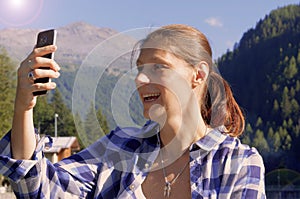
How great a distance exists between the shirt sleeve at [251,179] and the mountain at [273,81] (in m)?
78.6

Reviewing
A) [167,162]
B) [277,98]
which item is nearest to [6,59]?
[167,162]

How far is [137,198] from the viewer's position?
2.13 metres

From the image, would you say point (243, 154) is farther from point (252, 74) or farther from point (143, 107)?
point (252, 74)

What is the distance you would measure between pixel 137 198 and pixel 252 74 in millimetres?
122479

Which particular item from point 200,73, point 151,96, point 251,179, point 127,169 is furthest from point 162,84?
point 251,179

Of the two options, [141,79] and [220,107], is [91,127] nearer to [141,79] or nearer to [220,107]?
[141,79]

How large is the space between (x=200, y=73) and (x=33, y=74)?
799 mm

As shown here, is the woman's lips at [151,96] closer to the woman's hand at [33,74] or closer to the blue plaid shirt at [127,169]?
the blue plaid shirt at [127,169]

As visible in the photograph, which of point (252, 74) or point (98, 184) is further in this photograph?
point (252, 74)

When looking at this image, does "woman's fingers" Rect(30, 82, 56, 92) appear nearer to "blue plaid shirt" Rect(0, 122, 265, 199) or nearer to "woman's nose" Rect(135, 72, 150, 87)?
"blue plaid shirt" Rect(0, 122, 265, 199)

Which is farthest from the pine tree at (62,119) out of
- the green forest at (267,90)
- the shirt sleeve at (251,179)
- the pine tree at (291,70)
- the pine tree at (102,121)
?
the shirt sleeve at (251,179)

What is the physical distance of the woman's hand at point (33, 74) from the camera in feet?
5.47

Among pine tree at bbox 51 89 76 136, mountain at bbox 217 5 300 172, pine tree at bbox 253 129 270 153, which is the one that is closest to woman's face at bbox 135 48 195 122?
pine tree at bbox 51 89 76 136

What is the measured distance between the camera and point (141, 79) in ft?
6.89
